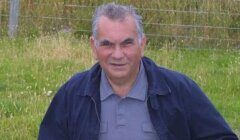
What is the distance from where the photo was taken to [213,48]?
10.5m

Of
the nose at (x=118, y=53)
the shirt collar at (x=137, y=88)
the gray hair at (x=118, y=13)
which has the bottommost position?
the shirt collar at (x=137, y=88)

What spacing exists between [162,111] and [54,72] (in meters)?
4.98

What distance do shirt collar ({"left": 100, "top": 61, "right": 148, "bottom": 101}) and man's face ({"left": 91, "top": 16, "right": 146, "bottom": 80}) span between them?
0.09 metres

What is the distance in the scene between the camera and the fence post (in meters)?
10.9

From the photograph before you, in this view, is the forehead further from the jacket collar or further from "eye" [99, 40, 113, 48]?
the jacket collar

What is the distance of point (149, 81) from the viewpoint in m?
3.63

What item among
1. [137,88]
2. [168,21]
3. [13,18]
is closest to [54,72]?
[13,18]

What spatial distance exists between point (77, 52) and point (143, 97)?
588 cm

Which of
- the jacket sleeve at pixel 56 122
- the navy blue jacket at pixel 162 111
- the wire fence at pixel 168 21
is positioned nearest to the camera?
the navy blue jacket at pixel 162 111

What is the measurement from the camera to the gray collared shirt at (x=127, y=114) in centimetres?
354

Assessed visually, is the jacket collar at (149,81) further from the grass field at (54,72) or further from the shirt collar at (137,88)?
the grass field at (54,72)

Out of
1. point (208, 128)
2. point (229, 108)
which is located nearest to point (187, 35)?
point (229, 108)

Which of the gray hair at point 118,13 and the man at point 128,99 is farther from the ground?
the gray hair at point 118,13

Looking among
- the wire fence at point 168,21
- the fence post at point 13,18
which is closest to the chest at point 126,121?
the wire fence at point 168,21
